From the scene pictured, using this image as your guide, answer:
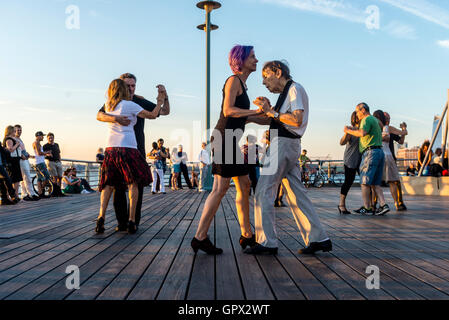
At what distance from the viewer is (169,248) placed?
346cm

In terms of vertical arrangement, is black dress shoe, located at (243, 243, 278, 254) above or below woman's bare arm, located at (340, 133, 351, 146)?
below

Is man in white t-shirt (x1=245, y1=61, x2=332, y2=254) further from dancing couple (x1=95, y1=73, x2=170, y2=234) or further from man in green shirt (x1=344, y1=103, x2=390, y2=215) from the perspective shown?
man in green shirt (x1=344, y1=103, x2=390, y2=215)

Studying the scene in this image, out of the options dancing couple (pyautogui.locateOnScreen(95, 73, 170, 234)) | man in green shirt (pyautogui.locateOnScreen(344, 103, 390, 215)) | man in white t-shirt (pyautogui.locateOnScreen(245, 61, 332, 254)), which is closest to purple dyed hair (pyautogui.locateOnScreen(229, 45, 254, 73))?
man in white t-shirt (pyautogui.locateOnScreen(245, 61, 332, 254))

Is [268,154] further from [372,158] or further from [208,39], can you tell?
[208,39]

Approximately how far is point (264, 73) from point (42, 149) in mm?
8795

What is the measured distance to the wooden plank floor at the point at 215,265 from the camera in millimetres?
2160

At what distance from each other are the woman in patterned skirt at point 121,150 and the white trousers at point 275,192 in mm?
1506

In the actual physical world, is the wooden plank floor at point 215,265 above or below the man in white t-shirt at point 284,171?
below

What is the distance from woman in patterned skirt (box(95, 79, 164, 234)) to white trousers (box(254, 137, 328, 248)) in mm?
1506

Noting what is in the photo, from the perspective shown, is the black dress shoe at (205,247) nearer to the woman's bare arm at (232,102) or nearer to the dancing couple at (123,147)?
the woman's bare arm at (232,102)

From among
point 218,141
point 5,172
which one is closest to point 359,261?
point 218,141

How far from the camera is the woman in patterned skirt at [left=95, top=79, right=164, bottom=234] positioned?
4238 millimetres

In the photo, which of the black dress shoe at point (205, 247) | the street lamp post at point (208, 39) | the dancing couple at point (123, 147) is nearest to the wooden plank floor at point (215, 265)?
the black dress shoe at point (205, 247)
